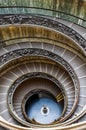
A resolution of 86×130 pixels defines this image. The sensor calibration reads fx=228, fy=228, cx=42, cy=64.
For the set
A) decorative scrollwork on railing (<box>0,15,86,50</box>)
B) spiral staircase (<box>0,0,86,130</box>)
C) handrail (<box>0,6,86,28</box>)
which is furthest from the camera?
handrail (<box>0,6,86,28</box>)

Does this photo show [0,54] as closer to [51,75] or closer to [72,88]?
[51,75]

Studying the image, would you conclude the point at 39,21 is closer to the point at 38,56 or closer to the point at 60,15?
the point at 60,15

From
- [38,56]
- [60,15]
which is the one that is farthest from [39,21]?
[38,56]

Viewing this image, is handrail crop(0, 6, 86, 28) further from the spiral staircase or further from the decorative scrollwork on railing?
the decorative scrollwork on railing

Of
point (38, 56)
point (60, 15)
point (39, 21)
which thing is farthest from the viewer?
point (38, 56)

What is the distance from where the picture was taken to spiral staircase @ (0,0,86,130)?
1805 cm

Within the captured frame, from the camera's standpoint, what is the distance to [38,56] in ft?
64.2

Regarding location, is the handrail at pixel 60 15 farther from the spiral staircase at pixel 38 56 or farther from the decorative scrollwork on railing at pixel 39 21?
the decorative scrollwork on railing at pixel 39 21

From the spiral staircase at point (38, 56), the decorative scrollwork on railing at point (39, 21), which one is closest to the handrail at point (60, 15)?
the spiral staircase at point (38, 56)

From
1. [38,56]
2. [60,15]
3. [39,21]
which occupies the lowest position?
[38,56]

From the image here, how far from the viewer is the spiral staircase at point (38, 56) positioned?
59.2ft

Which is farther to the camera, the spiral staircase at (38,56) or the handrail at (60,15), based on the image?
the handrail at (60,15)

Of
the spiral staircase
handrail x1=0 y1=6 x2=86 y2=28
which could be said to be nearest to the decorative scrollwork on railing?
the spiral staircase

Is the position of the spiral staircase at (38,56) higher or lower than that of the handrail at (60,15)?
lower
